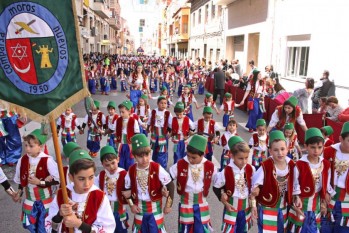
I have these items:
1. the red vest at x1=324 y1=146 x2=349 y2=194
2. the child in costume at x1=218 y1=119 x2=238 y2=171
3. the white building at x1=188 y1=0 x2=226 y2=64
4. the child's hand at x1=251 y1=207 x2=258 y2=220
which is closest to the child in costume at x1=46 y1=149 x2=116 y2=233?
the child's hand at x1=251 y1=207 x2=258 y2=220

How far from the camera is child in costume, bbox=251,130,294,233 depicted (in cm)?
382

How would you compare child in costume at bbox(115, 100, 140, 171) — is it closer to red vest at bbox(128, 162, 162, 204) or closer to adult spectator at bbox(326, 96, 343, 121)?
red vest at bbox(128, 162, 162, 204)

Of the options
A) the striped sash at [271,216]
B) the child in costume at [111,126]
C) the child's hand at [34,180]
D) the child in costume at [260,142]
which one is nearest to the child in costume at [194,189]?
the striped sash at [271,216]

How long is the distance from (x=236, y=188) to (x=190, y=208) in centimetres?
60

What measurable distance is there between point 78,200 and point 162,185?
110cm

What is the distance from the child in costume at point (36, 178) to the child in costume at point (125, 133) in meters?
2.60

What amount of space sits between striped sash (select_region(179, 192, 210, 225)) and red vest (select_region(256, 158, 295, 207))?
26.2 inches

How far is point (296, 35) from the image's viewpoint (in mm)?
14898

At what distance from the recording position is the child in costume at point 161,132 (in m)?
7.13

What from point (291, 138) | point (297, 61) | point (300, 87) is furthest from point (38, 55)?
point (297, 61)

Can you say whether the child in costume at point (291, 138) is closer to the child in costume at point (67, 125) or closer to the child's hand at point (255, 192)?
the child's hand at point (255, 192)

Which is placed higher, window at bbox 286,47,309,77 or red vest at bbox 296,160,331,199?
window at bbox 286,47,309,77

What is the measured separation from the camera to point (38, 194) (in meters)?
4.15

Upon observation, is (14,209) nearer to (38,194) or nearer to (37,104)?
(38,194)
